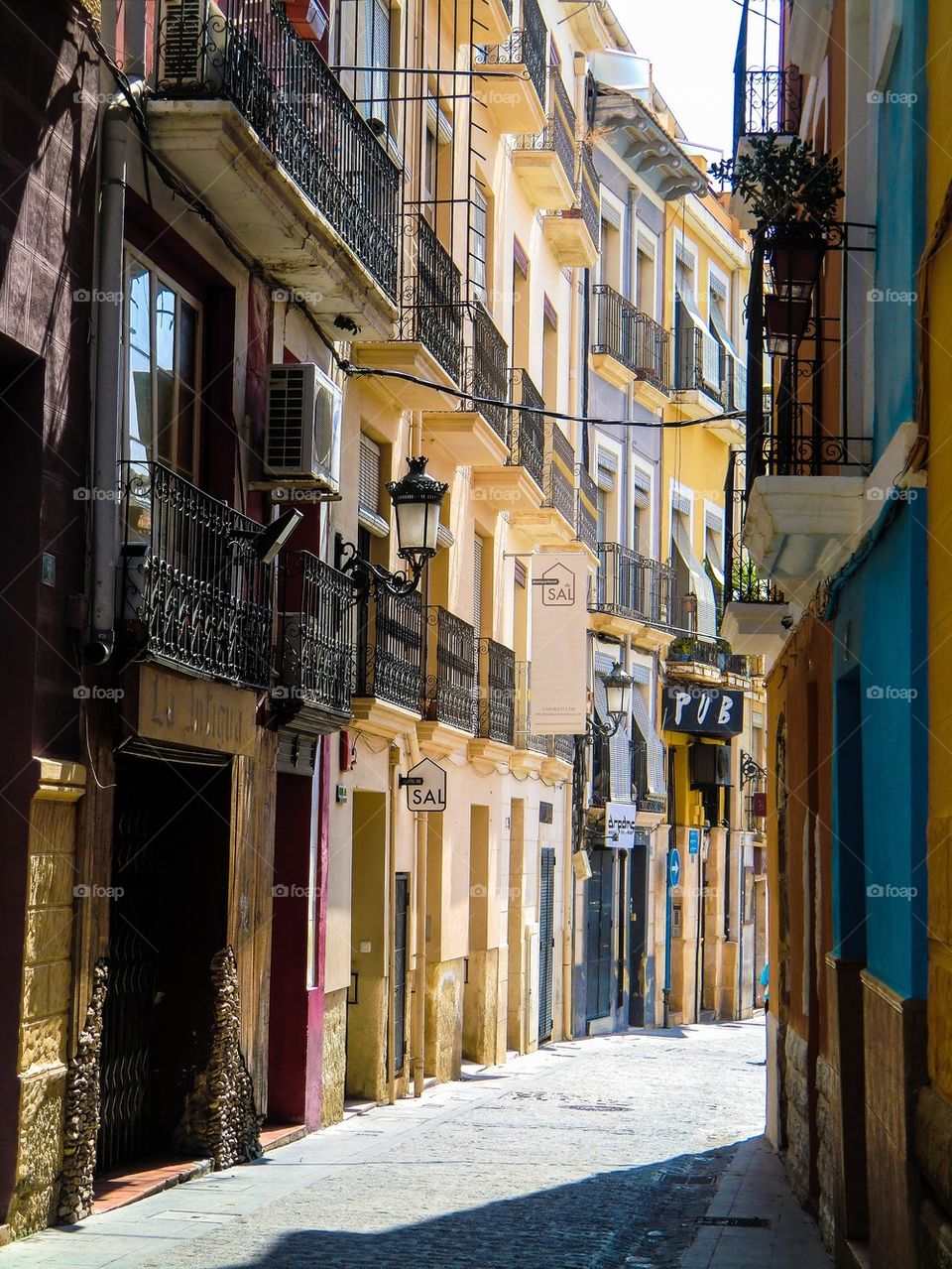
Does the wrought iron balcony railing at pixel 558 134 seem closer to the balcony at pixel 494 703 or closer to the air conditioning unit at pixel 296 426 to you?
the balcony at pixel 494 703

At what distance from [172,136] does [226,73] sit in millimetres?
585

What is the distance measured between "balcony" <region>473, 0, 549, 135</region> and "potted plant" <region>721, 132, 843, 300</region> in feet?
33.8

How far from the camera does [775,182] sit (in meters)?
10.2

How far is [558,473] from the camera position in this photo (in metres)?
25.3

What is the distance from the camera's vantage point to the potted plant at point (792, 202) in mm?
9492

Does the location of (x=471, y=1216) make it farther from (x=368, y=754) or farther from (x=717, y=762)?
(x=717, y=762)

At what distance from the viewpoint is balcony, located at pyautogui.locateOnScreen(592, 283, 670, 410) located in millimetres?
30500

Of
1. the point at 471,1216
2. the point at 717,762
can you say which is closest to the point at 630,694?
the point at 717,762

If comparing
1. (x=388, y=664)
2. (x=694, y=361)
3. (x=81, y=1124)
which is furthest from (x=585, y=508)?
(x=81, y=1124)

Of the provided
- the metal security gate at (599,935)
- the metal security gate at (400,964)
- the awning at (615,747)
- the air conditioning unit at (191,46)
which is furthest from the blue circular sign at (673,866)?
the air conditioning unit at (191,46)

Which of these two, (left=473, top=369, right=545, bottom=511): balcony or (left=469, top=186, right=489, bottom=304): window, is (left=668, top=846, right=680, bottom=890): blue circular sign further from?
(left=469, top=186, right=489, bottom=304): window

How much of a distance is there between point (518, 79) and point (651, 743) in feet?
45.0

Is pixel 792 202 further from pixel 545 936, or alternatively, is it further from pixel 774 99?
pixel 545 936

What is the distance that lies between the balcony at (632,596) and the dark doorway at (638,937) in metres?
3.80
